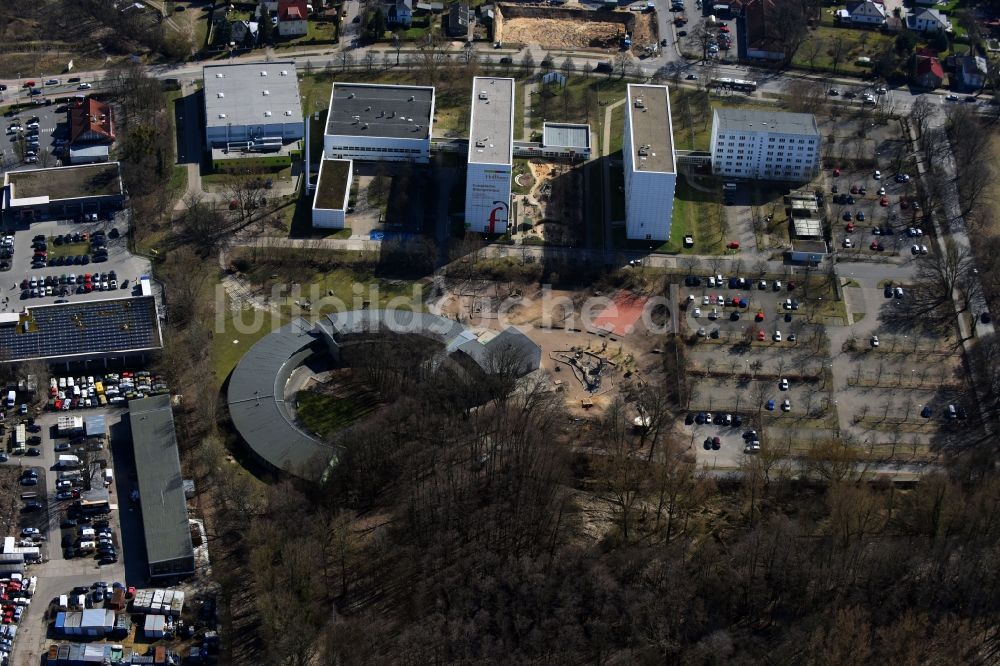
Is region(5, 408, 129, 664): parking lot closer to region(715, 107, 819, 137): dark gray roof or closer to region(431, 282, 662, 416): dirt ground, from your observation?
region(431, 282, 662, 416): dirt ground

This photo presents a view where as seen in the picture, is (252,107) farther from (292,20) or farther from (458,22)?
(458,22)

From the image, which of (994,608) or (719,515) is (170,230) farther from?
(994,608)

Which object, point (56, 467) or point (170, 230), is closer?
point (56, 467)

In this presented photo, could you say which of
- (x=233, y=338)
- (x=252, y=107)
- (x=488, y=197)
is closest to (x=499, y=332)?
(x=488, y=197)

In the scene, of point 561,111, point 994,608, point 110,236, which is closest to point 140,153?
point 110,236

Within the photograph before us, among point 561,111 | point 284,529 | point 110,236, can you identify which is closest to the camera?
point 284,529

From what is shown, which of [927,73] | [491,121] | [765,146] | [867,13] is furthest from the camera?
[867,13]

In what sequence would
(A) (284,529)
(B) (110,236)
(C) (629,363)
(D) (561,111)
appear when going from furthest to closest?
1. (D) (561,111)
2. (B) (110,236)
3. (C) (629,363)
4. (A) (284,529)
